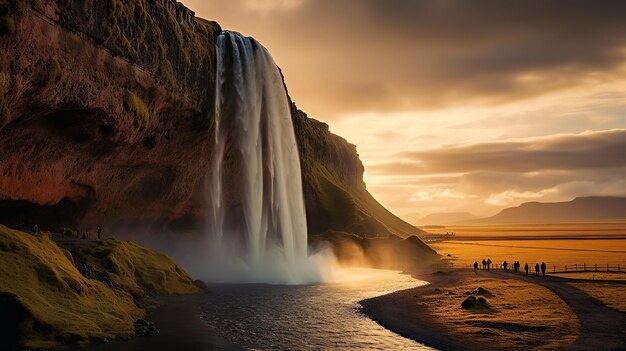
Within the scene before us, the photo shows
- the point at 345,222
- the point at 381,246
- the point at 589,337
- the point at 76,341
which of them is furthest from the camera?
the point at 345,222

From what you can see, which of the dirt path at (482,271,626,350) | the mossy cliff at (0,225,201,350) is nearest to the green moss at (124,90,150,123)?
the mossy cliff at (0,225,201,350)

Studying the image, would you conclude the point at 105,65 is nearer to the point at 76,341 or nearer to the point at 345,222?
the point at 76,341

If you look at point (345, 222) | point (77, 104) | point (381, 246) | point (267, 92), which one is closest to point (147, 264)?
point (77, 104)

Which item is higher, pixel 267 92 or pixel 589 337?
pixel 267 92

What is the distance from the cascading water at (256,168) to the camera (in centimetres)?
6197

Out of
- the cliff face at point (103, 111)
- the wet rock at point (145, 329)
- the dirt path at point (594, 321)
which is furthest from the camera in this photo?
the cliff face at point (103, 111)

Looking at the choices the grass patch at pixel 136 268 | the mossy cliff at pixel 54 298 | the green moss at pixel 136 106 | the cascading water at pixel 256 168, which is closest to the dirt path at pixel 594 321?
the mossy cliff at pixel 54 298

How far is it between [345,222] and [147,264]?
82.4 m

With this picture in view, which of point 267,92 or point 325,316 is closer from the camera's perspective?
point 325,316

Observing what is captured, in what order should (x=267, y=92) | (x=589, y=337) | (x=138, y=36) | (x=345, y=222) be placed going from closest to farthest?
1. (x=589, y=337)
2. (x=138, y=36)
3. (x=267, y=92)
4. (x=345, y=222)

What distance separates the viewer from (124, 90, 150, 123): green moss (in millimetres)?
45000

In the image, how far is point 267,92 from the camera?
6712 centimetres

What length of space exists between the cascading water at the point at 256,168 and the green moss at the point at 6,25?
30143 mm

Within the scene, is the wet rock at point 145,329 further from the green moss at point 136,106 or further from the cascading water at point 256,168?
the cascading water at point 256,168
